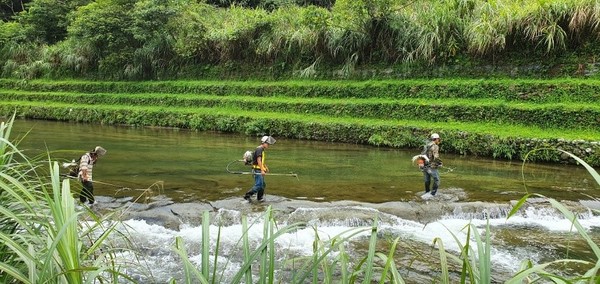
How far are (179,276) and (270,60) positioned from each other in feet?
56.8

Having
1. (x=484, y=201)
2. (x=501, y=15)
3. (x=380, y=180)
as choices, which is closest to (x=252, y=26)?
(x=501, y=15)

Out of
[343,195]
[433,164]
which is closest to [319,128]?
[343,195]

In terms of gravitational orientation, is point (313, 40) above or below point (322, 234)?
above

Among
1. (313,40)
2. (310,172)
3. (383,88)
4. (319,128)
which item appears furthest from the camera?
(313,40)

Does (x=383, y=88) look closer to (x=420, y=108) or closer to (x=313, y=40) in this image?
(x=420, y=108)

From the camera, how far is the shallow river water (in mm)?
7055

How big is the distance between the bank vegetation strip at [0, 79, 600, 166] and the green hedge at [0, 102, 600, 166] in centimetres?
3

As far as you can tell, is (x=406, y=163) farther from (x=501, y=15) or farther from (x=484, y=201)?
(x=501, y=15)

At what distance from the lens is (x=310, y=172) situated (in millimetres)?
11578

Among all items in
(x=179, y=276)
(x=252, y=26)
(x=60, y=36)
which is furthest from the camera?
(x=60, y=36)

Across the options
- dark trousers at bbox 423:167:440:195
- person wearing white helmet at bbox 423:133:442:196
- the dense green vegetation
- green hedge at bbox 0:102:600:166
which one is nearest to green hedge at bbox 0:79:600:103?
the dense green vegetation

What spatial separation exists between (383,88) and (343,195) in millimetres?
8994

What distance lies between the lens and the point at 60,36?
108 ft

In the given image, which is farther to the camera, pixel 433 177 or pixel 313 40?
pixel 313 40
